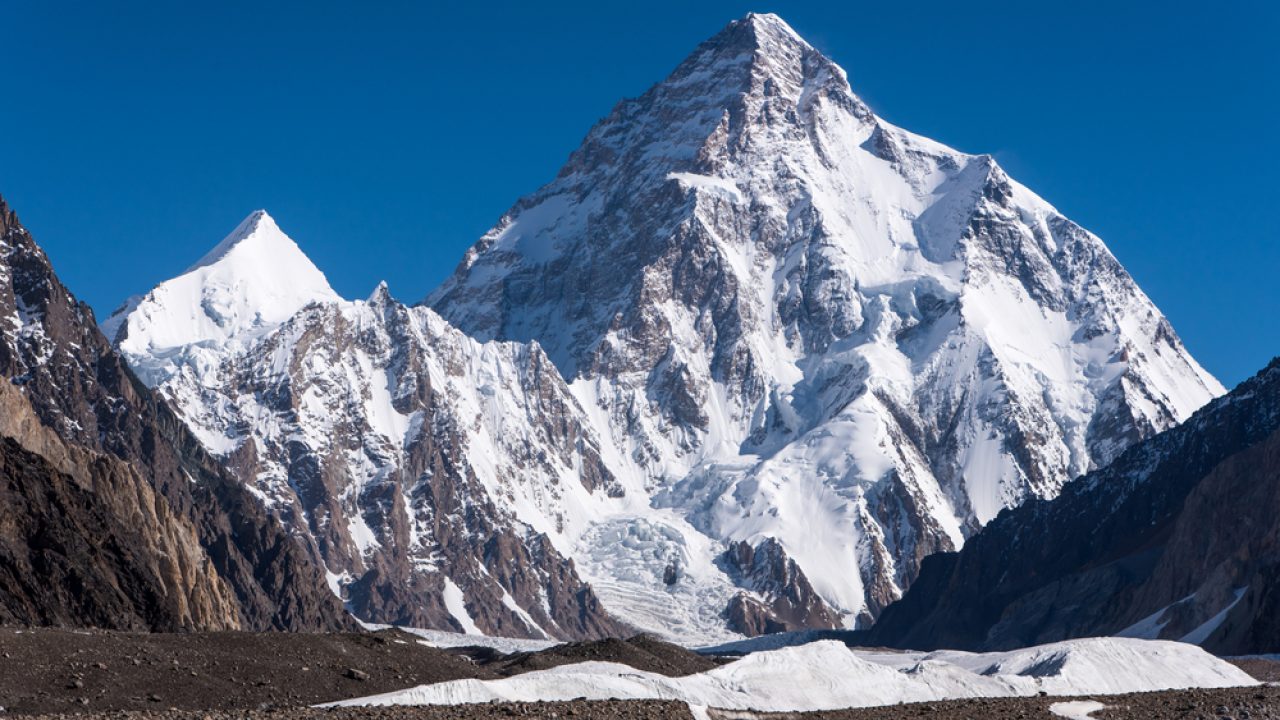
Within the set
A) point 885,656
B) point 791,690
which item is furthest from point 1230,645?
point 791,690

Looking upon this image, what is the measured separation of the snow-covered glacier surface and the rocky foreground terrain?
5.33m

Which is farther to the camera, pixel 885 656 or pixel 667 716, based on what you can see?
pixel 885 656

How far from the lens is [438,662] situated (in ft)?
281

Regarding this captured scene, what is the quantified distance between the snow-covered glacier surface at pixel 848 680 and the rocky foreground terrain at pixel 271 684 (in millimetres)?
5332

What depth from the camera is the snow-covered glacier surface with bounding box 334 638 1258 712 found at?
71.5 meters

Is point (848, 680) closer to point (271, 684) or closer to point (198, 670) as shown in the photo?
point (271, 684)

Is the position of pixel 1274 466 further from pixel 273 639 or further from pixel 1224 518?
pixel 273 639

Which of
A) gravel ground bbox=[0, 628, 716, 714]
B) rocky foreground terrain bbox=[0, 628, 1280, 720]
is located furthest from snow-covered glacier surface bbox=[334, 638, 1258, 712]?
rocky foreground terrain bbox=[0, 628, 1280, 720]

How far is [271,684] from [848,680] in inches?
1040

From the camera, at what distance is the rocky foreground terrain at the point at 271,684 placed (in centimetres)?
6341

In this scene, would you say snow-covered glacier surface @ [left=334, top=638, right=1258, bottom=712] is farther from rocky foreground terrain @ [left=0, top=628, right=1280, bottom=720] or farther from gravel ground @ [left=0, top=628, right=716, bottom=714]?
rocky foreground terrain @ [left=0, top=628, right=1280, bottom=720]

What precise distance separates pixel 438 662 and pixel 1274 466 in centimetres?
13291

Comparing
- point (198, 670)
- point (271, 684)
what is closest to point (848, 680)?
point (271, 684)

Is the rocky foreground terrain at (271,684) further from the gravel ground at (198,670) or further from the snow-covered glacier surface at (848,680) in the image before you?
the snow-covered glacier surface at (848,680)
